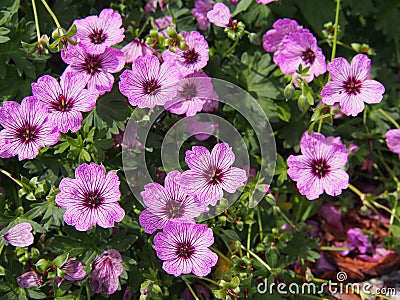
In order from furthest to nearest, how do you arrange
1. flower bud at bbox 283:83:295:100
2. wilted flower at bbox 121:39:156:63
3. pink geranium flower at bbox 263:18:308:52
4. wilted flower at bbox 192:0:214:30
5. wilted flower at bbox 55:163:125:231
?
wilted flower at bbox 192:0:214:30
pink geranium flower at bbox 263:18:308:52
wilted flower at bbox 121:39:156:63
flower bud at bbox 283:83:295:100
wilted flower at bbox 55:163:125:231

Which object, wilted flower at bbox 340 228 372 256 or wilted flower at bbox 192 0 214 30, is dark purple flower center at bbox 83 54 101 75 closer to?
wilted flower at bbox 192 0 214 30

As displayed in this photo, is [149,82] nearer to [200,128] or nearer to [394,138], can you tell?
[200,128]

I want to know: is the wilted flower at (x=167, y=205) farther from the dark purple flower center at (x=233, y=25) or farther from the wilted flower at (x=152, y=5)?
the wilted flower at (x=152, y=5)

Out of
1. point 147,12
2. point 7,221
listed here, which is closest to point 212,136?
point 147,12

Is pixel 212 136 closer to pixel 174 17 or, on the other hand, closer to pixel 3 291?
pixel 174 17

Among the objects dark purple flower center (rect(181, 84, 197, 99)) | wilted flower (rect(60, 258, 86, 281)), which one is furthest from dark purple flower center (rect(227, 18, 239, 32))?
wilted flower (rect(60, 258, 86, 281))
